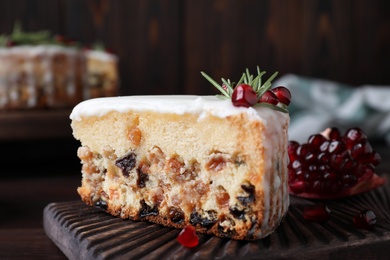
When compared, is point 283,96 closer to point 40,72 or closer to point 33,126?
point 33,126

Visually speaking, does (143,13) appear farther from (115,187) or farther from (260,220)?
(260,220)

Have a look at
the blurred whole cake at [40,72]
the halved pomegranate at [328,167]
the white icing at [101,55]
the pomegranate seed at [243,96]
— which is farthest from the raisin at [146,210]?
the white icing at [101,55]

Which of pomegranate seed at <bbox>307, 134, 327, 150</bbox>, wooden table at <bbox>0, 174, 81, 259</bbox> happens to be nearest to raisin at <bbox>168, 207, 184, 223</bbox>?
wooden table at <bbox>0, 174, 81, 259</bbox>

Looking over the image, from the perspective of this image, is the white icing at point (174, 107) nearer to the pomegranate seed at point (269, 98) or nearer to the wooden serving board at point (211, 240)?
the pomegranate seed at point (269, 98)

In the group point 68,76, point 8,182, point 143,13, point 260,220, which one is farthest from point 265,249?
point 143,13

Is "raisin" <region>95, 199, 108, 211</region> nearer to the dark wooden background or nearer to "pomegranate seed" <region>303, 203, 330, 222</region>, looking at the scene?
"pomegranate seed" <region>303, 203, 330, 222</region>

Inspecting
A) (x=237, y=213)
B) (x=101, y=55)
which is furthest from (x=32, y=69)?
(x=237, y=213)
